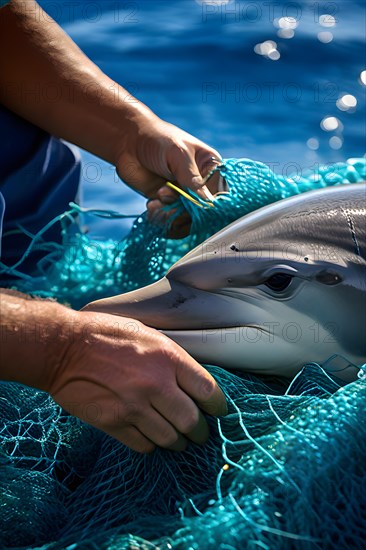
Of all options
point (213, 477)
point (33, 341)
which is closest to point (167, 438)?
point (213, 477)

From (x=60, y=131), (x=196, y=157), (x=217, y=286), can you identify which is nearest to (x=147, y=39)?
(x=60, y=131)

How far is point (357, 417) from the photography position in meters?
1.84

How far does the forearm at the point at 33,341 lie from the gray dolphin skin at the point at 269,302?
0.28 metres

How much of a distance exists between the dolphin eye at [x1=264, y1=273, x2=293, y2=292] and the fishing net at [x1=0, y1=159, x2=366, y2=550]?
236 mm

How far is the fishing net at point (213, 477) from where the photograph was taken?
1.70m

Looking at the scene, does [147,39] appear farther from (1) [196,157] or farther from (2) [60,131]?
(1) [196,157]

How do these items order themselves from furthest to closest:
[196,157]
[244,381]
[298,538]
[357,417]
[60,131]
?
[60,131] < [196,157] < [244,381] < [357,417] < [298,538]

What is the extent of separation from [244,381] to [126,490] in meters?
0.44

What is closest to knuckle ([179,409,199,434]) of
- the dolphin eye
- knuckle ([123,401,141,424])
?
knuckle ([123,401,141,424])

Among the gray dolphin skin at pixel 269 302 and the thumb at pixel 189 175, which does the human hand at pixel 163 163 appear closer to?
the thumb at pixel 189 175

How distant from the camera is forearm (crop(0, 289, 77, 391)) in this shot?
1.95 m

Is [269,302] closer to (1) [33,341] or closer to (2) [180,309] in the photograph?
(2) [180,309]

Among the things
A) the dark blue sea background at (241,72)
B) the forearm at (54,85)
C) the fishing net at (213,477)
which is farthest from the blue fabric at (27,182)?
the dark blue sea background at (241,72)

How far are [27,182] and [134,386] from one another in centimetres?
165
